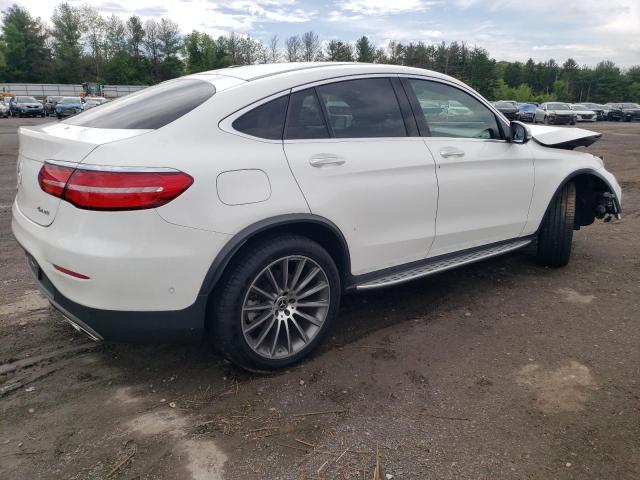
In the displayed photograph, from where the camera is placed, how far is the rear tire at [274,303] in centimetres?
279

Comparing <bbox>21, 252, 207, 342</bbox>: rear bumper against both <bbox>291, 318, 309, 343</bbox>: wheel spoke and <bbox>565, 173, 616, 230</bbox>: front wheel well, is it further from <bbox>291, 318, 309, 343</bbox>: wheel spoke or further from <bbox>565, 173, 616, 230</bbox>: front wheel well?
<bbox>565, 173, 616, 230</bbox>: front wheel well

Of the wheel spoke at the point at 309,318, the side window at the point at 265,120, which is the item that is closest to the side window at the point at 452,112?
the side window at the point at 265,120

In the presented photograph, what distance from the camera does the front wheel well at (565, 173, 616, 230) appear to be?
502cm

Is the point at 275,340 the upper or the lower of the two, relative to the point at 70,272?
lower

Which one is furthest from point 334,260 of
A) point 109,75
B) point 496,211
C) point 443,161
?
point 109,75

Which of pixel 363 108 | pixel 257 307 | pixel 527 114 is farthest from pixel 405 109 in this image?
pixel 527 114

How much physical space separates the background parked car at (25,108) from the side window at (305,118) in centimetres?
4094

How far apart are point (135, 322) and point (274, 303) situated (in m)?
0.77

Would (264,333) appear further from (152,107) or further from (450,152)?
(450,152)

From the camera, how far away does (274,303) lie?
9.83 ft

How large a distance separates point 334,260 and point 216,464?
1433mm

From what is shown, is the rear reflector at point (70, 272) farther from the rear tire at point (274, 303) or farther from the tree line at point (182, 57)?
the tree line at point (182, 57)

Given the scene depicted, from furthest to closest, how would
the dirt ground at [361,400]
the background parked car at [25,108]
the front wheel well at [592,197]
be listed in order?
the background parked car at [25,108], the front wheel well at [592,197], the dirt ground at [361,400]

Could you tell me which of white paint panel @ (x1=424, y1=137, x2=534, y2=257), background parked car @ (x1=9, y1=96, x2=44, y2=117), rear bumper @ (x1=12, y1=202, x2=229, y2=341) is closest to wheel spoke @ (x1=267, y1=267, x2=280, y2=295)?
rear bumper @ (x1=12, y1=202, x2=229, y2=341)
